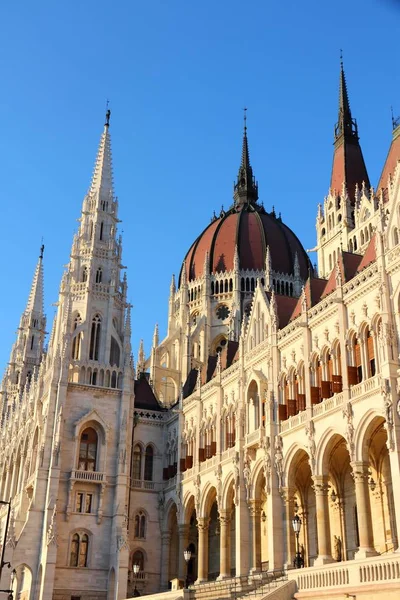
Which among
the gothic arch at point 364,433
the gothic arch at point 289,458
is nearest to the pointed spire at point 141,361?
the gothic arch at point 289,458

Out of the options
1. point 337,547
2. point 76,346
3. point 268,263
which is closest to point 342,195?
point 268,263

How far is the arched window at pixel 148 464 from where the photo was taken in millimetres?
56875

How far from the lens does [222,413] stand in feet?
161

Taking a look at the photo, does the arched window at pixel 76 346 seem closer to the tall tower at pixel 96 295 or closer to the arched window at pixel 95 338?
the tall tower at pixel 96 295

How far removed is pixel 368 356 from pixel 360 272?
14.1 feet

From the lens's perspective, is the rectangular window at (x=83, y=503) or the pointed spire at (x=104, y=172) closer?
the rectangular window at (x=83, y=503)

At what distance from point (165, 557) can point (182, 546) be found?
4.11 m

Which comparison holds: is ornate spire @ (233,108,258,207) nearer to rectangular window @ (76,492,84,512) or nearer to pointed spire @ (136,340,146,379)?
pointed spire @ (136,340,146,379)

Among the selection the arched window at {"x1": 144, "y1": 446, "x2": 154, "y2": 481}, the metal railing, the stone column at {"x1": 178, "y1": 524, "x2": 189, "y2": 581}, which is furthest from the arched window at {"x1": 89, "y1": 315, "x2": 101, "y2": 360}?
the metal railing

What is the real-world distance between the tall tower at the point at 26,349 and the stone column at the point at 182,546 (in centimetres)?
3413

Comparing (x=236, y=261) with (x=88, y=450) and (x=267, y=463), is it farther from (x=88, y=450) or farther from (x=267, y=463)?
(x=267, y=463)

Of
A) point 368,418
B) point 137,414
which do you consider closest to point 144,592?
point 137,414

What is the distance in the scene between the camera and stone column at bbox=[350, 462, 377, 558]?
102 feet

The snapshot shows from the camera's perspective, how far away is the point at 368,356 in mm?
34844
